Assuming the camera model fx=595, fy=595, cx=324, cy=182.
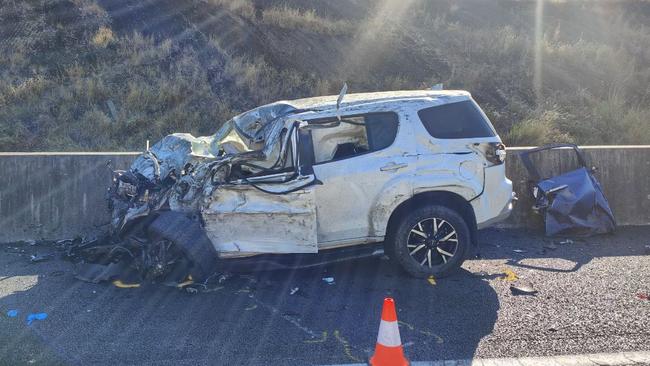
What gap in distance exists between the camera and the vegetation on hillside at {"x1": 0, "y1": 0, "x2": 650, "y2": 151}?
13523 millimetres

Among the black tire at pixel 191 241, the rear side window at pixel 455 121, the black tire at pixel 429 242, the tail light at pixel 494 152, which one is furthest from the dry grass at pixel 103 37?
the tail light at pixel 494 152

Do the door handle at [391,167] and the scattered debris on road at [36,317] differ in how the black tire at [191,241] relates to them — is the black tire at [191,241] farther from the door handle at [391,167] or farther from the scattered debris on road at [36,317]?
the door handle at [391,167]

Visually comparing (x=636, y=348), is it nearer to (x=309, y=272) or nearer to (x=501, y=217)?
(x=501, y=217)

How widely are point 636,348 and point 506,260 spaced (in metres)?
2.48

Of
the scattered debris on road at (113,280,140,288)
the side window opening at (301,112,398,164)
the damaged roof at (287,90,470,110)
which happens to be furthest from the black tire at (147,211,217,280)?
the damaged roof at (287,90,470,110)

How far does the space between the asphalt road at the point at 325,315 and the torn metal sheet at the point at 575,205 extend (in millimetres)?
1000

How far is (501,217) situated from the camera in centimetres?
659

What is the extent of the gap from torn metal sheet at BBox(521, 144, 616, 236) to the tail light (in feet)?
6.79

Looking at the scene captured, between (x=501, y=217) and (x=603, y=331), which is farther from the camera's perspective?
(x=501, y=217)

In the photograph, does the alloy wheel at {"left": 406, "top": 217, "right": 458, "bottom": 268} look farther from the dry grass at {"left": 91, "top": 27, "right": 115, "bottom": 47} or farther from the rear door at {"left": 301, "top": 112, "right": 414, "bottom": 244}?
the dry grass at {"left": 91, "top": 27, "right": 115, "bottom": 47}

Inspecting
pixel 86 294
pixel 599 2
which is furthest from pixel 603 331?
pixel 599 2

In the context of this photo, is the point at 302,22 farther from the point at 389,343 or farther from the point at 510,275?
the point at 389,343

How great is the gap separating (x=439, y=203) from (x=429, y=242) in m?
0.45

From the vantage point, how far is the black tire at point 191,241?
5898 millimetres
